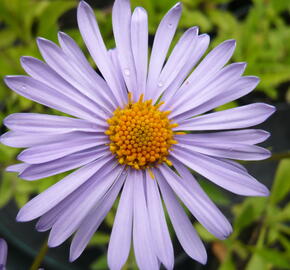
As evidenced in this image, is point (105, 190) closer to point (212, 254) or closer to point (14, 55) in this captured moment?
point (14, 55)

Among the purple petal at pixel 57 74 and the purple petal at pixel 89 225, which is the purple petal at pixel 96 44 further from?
the purple petal at pixel 89 225

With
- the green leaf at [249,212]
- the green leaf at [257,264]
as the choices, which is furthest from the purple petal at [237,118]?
the green leaf at [257,264]

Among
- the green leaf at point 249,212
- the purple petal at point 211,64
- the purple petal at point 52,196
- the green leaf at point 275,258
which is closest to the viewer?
the purple petal at point 52,196

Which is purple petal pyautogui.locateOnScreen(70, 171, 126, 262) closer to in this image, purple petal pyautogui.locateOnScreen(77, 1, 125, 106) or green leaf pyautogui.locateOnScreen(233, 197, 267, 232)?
purple petal pyautogui.locateOnScreen(77, 1, 125, 106)

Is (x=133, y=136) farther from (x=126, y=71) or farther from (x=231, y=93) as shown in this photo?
(x=231, y=93)

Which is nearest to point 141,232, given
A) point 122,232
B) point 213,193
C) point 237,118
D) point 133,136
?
point 122,232
